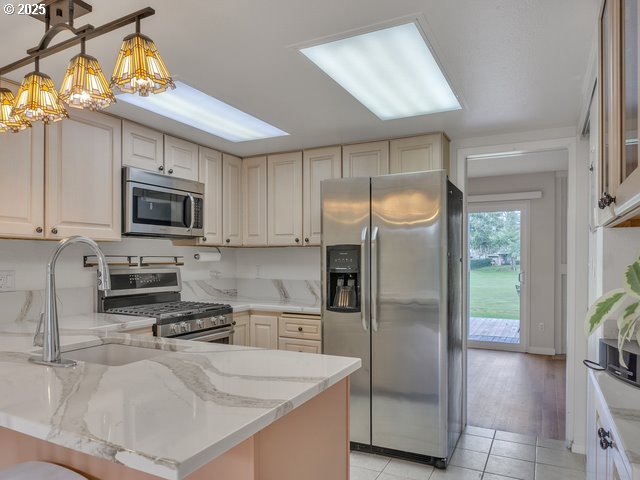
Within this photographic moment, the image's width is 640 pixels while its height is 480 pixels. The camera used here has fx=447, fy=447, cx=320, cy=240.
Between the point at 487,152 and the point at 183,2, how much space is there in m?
2.56

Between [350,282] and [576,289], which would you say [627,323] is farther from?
[576,289]

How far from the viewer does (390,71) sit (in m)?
2.32

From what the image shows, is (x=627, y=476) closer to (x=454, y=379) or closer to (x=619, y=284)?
(x=619, y=284)

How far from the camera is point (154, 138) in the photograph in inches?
128

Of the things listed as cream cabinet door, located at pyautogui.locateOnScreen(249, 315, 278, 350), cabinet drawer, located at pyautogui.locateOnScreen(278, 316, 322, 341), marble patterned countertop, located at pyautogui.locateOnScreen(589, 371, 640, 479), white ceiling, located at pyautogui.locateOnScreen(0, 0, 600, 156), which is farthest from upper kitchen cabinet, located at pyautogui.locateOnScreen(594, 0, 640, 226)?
cream cabinet door, located at pyautogui.locateOnScreen(249, 315, 278, 350)

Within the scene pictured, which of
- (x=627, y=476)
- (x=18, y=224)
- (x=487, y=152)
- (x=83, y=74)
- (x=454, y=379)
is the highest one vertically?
(x=487, y=152)

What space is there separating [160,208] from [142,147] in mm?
445

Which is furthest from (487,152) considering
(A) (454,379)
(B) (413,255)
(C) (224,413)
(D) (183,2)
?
(C) (224,413)

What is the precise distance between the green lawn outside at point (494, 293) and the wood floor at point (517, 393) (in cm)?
69

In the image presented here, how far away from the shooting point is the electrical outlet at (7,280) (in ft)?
8.61

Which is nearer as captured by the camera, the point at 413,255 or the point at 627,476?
the point at 627,476

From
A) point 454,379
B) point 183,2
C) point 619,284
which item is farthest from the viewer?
point 454,379

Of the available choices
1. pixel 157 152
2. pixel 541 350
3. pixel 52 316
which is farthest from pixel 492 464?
pixel 541 350

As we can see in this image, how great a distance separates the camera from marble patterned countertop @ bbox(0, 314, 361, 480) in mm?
849
